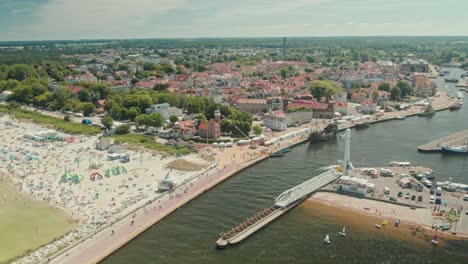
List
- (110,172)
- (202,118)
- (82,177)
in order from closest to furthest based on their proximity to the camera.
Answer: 1. (82,177)
2. (110,172)
3. (202,118)

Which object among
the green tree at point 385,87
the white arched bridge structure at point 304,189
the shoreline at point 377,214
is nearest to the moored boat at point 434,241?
the shoreline at point 377,214

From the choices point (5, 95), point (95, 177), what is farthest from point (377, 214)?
point (5, 95)

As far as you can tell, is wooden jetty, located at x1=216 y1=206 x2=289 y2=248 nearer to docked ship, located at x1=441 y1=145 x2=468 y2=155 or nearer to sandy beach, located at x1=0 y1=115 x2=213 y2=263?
sandy beach, located at x1=0 y1=115 x2=213 y2=263

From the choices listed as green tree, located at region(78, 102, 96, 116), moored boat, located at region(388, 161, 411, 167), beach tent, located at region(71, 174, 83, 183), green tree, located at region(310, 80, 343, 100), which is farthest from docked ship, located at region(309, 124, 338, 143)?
green tree, located at region(78, 102, 96, 116)

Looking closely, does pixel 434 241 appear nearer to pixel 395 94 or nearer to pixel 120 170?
pixel 120 170

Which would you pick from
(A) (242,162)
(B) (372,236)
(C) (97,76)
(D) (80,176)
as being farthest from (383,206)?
(C) (97,76)

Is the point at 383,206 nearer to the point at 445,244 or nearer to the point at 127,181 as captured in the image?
the point at 445,244
